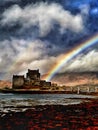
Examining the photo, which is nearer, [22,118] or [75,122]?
[75,122]

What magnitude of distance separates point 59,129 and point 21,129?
Answer: 13.4 feet

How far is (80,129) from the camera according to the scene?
3731 cm

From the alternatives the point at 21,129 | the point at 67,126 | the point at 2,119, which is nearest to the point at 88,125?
the point at 67,126

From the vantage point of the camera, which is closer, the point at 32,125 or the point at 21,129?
the point at 21,129

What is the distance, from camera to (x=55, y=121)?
143 ft

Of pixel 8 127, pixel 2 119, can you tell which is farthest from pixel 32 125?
pixel 2 119

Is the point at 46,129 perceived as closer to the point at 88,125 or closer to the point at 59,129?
the point at 59,129

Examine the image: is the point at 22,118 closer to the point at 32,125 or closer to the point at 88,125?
the point at 32,125

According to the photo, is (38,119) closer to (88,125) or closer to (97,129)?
(88,125)

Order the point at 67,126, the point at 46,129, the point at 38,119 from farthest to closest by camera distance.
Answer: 1. the point at 38,119
2. the point at 67,126
3. the point at 46,129

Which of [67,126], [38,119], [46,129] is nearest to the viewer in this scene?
[46,129]

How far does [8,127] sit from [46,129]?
4.74 metres

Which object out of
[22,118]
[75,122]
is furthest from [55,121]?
[22,118]

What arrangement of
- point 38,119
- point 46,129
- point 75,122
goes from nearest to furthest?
1. point 46,129
2. point 75,122
3. point 38,119
